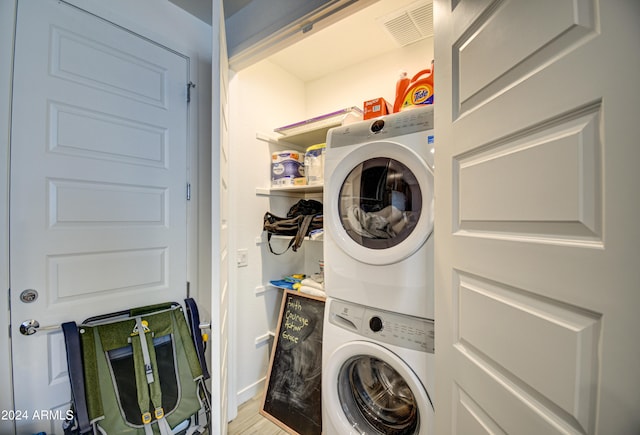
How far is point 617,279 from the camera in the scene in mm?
403

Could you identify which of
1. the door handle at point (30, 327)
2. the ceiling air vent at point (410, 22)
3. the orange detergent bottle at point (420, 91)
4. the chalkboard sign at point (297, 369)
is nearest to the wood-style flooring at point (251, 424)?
the chalkboard sign at point (297, 369)

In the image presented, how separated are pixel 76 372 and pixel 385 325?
1.40 m

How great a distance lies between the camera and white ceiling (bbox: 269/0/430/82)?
1585 millimetres

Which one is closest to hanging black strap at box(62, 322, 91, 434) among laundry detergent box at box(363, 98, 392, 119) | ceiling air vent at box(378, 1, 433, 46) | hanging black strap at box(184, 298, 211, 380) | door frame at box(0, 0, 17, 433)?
door frame at box(0, 0, 17, 433)

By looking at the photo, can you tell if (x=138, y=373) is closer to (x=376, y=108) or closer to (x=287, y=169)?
(x=287, y=169)

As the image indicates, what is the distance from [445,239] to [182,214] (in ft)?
4.92

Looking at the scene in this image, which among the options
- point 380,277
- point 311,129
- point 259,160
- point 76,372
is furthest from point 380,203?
point 76,372

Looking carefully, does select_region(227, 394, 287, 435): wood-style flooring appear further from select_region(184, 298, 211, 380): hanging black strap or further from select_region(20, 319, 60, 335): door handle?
select_region(20, 319, 60, 335): door handle

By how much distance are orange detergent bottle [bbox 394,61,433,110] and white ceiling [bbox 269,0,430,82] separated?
0.48 metres

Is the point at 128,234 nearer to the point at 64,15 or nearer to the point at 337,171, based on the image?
the point at 64,15

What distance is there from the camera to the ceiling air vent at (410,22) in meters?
1.49

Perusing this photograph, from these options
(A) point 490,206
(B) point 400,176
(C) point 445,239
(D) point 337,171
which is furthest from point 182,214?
(A) point 490,206

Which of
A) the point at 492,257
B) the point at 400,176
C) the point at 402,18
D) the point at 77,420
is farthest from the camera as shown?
the point at 402,18

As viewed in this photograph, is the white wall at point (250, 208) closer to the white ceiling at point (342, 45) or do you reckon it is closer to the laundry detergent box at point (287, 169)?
the laundry detergent box at point (287, 169)
